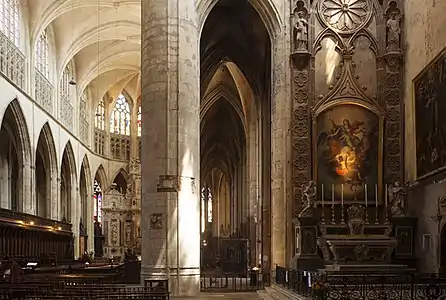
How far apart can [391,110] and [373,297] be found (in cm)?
1219

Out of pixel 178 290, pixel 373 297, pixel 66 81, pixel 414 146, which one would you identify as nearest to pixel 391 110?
pixel 414 146

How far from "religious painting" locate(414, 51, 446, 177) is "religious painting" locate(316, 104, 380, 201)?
3180mm

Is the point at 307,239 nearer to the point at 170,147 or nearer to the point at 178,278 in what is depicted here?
the point at 178,278

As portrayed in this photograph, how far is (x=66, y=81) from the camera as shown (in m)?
44.6

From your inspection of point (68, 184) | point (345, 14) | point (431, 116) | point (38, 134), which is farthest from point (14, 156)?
point (431, 116)

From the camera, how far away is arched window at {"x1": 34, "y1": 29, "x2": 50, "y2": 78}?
37719 millimetres

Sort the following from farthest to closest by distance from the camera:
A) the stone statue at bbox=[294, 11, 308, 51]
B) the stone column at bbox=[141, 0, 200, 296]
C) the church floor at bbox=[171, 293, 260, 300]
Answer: the stone statue at bbox=[294, 11, 308, 51] → the church floor at bbox=[171, 293, 260, 300] → the stone column at bbox=[141, 0, 200, 296]

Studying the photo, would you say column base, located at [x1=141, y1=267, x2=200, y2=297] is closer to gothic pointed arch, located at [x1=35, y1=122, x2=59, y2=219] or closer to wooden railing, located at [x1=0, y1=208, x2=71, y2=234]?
wooden railing, located at [x1=0, y1=208, x2=71, y2=234]

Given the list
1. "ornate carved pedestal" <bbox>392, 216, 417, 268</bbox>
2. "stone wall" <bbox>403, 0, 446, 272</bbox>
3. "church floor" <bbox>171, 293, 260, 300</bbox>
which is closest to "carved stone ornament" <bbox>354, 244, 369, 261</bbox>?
"ornate carved pedestal" <bbox>392, 216, 417, 268</bbox>

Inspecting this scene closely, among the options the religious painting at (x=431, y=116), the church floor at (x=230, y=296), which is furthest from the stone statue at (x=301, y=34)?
the church floor at (x=230, y=296)

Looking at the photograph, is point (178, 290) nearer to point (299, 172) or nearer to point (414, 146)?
point (299, 172)

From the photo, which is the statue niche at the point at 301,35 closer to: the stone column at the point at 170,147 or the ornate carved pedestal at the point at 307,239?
the stone column at the point at 170,147

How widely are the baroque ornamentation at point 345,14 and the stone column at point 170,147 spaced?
5666mm

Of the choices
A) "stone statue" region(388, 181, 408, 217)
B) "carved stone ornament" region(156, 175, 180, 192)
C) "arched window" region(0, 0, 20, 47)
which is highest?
"arched window" region(0, 0, 20, 47)
